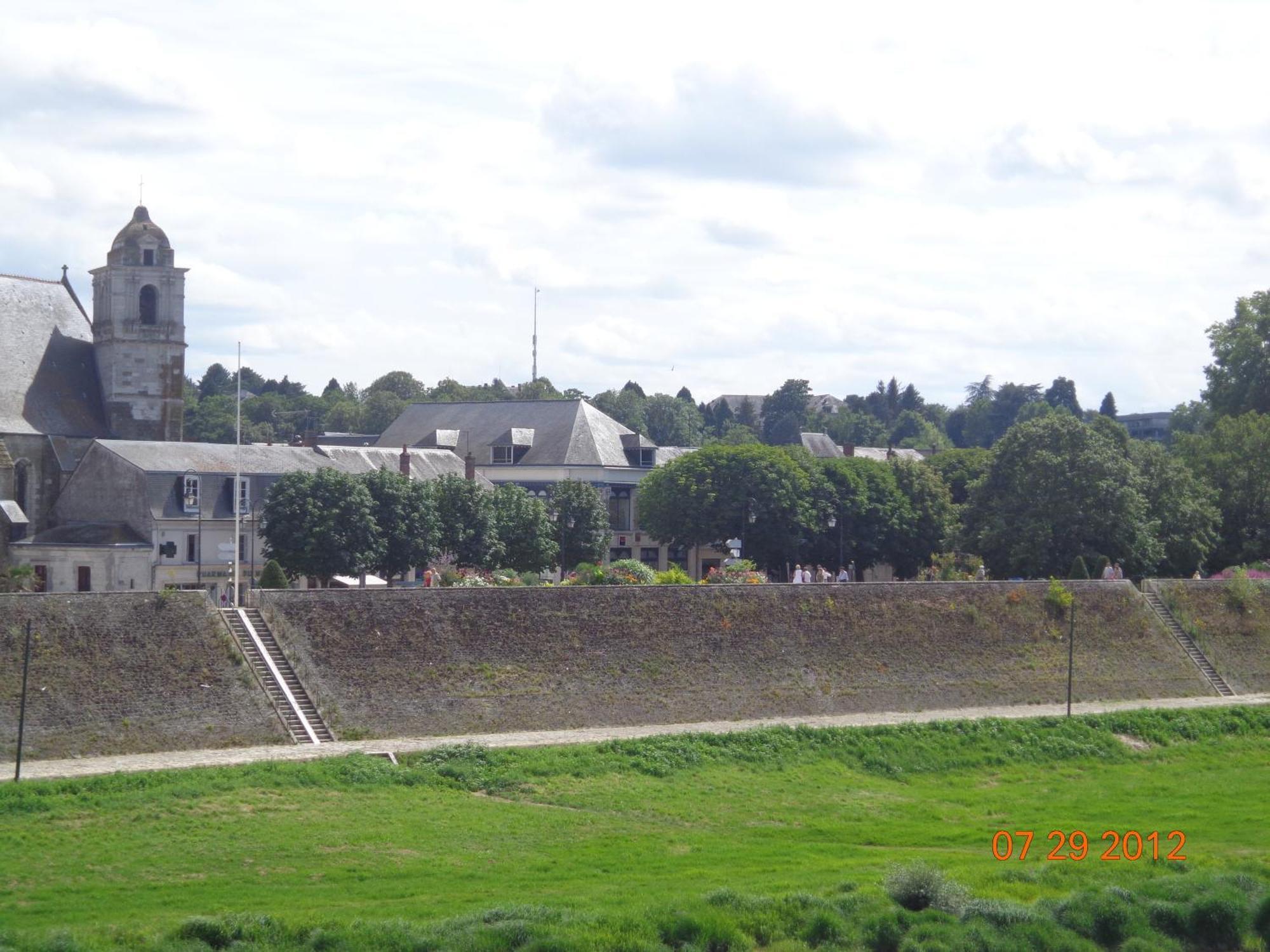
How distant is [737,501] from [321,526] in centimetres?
2218

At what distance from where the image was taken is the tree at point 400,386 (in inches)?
5935

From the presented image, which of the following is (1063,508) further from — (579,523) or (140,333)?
(140,333)

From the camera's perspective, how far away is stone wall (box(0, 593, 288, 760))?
33062 millimetres

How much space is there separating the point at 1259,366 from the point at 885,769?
171 ft

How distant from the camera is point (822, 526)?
73.6m

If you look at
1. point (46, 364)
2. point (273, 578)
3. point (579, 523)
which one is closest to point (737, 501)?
point (579, 523)

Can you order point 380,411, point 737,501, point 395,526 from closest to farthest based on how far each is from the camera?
point 395,526
point 737,501
point 380,411

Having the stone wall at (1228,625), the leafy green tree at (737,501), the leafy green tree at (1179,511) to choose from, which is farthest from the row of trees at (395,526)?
the stone wall at (1228,625)

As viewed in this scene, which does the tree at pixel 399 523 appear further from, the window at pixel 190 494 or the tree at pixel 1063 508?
the tree at pixel 1063 508

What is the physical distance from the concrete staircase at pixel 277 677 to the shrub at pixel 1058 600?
24.3 metres

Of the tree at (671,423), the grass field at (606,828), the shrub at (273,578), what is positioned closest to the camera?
the grass field at (606,828)

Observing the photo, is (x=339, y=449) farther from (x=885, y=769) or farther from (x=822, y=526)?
(x=885, y=769)

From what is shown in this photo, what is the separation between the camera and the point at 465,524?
2443 inches
